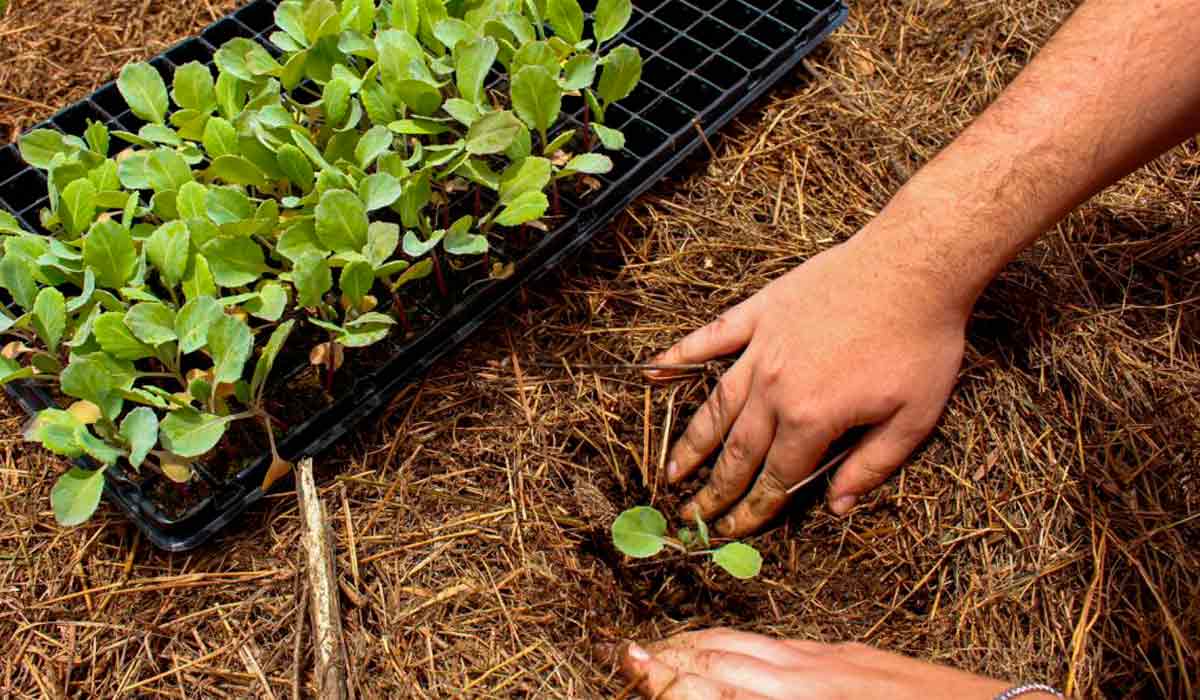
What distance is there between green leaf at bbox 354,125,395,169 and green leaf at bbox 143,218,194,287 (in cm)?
25

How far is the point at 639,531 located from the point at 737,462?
166 millimetres

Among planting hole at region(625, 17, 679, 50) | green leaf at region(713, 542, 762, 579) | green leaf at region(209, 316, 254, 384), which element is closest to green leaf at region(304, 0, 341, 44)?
green leaf at region(209, 316, 254, 384)

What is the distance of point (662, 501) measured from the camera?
1.38 metres

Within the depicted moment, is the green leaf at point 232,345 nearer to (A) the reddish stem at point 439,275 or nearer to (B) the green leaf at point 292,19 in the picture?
(A) the reddish stem at point 439,275

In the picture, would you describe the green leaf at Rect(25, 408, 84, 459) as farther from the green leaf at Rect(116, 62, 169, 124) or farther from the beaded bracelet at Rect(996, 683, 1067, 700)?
the beaded bracelet at Rect(996, 683, 1067, 700)

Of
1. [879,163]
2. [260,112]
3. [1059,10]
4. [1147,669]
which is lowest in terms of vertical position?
[1147,669]

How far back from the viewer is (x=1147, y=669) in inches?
45.6

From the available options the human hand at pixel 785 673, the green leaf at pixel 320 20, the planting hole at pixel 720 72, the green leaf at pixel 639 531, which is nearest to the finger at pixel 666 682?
the human hand at pixel 785 673

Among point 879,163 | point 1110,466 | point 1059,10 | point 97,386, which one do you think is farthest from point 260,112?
point 1059,10

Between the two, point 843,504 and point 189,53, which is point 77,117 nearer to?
point 189,53

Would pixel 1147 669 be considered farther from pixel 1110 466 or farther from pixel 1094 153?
pixel 1094 153

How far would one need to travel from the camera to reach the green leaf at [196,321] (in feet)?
3.87

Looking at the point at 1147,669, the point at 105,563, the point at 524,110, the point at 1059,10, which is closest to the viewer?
the point at 1147,669

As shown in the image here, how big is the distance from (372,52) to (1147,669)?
1307 millimetres
